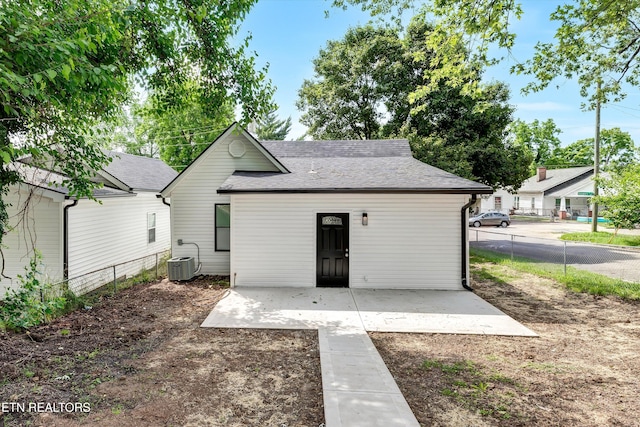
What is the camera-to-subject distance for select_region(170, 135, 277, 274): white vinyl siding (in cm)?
1059

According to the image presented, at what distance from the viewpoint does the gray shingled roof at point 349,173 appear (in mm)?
8312

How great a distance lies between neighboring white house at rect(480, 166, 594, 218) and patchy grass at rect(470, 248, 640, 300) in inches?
1067

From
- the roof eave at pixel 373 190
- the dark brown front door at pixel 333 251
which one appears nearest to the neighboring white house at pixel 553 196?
A: the roof eave at pixel 373 190

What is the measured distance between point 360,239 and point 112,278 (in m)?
8.72

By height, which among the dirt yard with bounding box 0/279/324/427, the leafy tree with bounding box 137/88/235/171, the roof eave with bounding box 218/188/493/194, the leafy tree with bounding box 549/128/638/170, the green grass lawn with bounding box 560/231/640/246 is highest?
the leafy tree with bounding box 549/128/638/170

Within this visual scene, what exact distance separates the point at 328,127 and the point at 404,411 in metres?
A: 23.3

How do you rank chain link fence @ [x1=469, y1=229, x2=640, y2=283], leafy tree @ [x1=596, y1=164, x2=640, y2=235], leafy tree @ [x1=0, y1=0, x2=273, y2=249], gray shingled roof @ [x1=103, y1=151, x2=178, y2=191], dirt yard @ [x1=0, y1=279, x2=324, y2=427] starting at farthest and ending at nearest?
leafy tree @ [x1=596, y1=164, x2=640, y2=235] < gray shingled roof @ [x1=103, y1=151, x2=178, y2=191] < chain link fence @ [x1=469, y1=229, x2=640, y2=283] < leafy tree @ [x1=0, y1=0, x2=273, y2=249] < dirt yard @ [x1=0, y1=279, x2=324, y2=427]

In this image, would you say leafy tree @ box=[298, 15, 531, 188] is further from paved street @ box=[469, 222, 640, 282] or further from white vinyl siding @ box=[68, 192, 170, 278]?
white vinyl siding @ box=[68, 192, 170, 278]

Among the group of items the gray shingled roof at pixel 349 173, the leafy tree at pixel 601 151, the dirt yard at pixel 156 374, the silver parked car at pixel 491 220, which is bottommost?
the dirt yard at pixel 156 374

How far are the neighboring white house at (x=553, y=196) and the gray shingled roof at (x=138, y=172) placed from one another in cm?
3403

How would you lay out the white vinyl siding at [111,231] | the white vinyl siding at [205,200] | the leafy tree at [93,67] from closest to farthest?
the leafy tree at [93,67], the white vinyl siding at [111,231], the white vinyl siding at [205,200]

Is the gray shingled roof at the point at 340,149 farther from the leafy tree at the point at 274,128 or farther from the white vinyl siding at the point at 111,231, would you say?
the leafy tree at the point at 274,128

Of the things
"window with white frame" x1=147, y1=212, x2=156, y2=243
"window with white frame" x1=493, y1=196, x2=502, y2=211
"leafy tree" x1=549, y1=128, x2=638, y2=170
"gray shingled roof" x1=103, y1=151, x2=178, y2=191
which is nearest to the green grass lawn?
"window with white frame" x1=147, y1=212, x2=156, y2=243

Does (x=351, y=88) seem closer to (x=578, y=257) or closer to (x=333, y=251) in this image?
(x=578, y=257)
